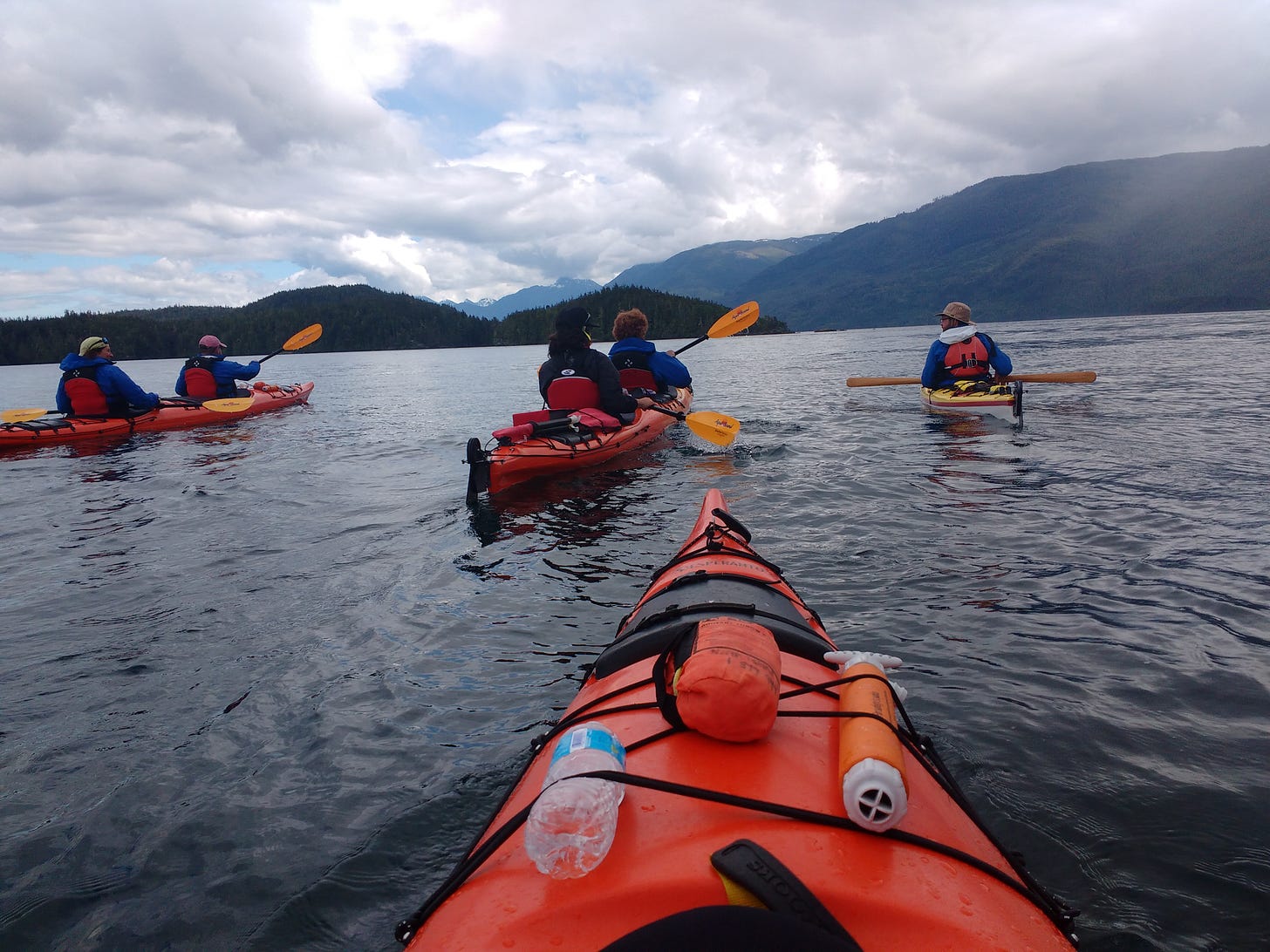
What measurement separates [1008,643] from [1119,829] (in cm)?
178

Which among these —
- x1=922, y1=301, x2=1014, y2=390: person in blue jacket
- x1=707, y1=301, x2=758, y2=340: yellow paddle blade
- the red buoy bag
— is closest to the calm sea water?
the red buoy bag

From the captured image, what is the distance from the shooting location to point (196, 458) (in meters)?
12.7

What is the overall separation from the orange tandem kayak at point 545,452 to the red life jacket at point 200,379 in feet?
37.3

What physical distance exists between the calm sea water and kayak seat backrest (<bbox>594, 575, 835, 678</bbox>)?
1079 mm

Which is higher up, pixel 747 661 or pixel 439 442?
pixel 747 661

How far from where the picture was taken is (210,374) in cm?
1753

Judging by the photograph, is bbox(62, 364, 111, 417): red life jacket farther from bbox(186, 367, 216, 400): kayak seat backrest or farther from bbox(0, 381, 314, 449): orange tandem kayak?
bbox(186, 367, 216, 400): kayak seat backrest

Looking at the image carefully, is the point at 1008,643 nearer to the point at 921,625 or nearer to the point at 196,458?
the point at 921,625

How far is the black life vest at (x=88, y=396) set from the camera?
14008 mm

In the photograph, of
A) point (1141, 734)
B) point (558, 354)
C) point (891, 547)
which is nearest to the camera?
point (1141, 734)

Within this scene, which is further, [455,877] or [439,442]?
[439,442]

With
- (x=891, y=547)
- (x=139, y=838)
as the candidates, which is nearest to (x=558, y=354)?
(x=891, y=547)

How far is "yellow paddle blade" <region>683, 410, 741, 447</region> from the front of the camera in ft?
36.5

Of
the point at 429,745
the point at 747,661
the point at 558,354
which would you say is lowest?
the point at 429,745
